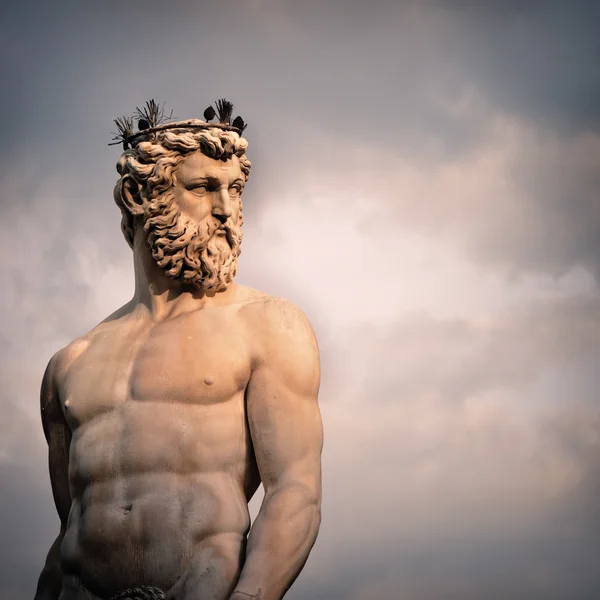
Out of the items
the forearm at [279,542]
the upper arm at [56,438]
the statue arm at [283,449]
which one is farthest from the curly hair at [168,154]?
the forearm at [279,542]

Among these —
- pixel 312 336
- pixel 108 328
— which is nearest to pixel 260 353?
pixel 312 336

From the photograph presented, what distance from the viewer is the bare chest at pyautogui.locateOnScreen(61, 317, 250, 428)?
15.3m

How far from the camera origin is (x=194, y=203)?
15789 mm

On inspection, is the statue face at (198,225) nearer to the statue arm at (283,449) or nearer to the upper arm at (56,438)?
the statue arm at (283,449)

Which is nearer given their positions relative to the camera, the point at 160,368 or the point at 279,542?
the point at 279,542

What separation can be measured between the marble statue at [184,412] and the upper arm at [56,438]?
Answer: 0.01 metres

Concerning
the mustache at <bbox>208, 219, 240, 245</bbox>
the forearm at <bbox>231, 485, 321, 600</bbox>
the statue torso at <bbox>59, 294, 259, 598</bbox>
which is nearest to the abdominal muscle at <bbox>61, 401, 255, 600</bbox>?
the statue torso at <bbox>59, 294, 259, 598</bbox>

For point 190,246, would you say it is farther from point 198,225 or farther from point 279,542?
point 279,542

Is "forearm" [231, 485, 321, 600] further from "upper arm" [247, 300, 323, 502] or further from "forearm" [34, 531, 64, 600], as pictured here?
"forearm" [34, 531, 64, 600]

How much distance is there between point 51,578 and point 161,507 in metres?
1.37

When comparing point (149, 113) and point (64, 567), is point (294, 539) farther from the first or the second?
point (149, 113)

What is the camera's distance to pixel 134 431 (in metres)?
15.3

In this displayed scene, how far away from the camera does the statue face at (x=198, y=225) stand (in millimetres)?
15742

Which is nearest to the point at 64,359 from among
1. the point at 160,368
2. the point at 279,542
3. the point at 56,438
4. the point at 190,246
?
the point at 56,438
